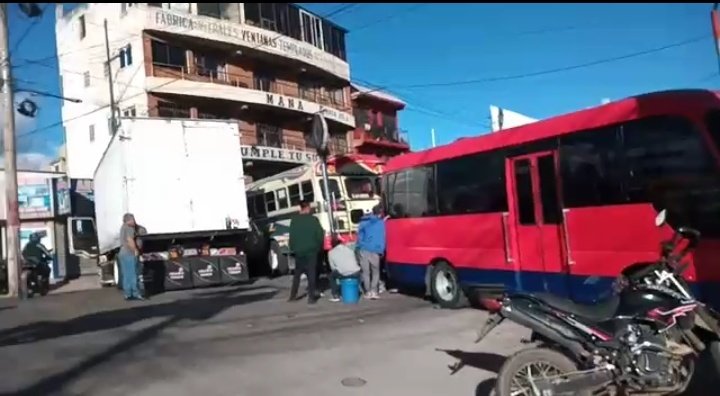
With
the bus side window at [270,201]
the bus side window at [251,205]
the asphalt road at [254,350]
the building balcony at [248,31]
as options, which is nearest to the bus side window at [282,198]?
the bus side window at [270,201]

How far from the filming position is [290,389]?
6379 millimetres

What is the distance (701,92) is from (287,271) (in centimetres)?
1381

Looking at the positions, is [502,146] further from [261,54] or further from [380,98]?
[380,98]

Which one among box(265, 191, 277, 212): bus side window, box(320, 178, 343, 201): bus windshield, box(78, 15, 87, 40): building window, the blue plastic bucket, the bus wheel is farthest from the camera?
box(78, 15, 87, 40): building window

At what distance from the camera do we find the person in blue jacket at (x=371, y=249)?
12.8 m

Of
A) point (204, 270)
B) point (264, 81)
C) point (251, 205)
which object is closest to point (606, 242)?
point (204, 270)

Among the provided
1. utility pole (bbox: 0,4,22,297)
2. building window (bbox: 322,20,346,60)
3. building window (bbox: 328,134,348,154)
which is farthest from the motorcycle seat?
building window (bbox: 322,20,346,60)

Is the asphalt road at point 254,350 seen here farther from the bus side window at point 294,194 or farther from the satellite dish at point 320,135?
the bus side window at point 294,194

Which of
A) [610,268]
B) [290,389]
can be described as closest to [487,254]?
[610,268]

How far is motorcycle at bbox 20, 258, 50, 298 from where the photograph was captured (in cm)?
1781

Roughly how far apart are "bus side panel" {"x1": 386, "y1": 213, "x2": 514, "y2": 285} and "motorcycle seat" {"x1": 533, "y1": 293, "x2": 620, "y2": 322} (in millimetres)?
4627

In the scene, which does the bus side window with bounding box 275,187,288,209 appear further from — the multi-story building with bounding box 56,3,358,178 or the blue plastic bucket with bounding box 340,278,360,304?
the multi-story building with bounding box 56,3,358,178

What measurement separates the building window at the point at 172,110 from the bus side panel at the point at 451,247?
26.0 metres

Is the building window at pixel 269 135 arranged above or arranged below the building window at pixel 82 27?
below
